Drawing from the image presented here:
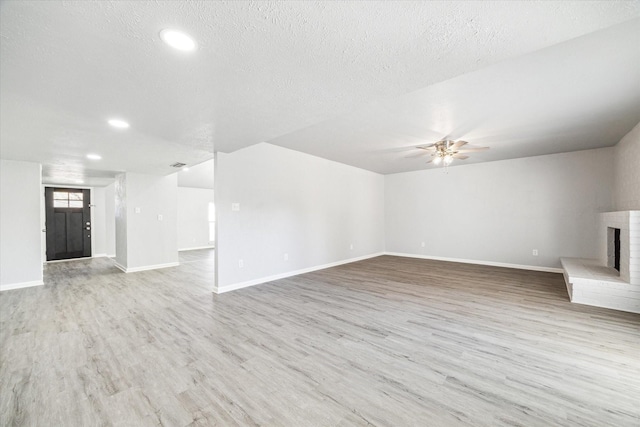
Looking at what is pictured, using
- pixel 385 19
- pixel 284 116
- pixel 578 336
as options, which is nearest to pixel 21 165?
pixel 284 116

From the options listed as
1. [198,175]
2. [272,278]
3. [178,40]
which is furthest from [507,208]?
[198,175]

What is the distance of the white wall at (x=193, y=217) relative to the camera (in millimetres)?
9953

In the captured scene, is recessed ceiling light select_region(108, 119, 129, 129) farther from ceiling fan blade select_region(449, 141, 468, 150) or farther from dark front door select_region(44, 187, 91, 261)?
dark front door select_region(44, 187, 91, 261)

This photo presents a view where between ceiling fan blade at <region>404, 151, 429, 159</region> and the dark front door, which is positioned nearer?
ceiling fan blade at <region>404, 151, 429, 159</region>

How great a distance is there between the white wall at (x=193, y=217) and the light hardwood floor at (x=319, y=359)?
586 cm

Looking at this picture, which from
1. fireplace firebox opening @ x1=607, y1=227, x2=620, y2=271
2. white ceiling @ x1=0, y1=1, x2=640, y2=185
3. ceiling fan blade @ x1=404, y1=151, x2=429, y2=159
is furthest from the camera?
ceiling fan blade @ x1=404, y1=151, x2=429, y2=159

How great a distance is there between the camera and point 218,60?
1.72m

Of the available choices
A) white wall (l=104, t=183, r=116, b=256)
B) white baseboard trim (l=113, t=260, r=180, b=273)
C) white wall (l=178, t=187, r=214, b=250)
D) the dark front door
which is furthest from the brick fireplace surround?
the dark front door

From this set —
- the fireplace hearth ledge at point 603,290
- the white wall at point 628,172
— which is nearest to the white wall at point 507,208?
the white wall at point 628,172

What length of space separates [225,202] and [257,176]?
79 cm

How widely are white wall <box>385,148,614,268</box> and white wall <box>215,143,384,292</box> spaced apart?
168 cm

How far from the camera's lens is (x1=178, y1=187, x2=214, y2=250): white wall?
995 cm

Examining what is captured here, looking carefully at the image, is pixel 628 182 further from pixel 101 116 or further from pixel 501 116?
pixel 101 116

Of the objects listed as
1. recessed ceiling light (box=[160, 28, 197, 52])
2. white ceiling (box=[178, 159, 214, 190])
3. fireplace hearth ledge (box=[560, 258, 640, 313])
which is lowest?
fireplace hearth ledge (box=[560, 258, 640, 313])
